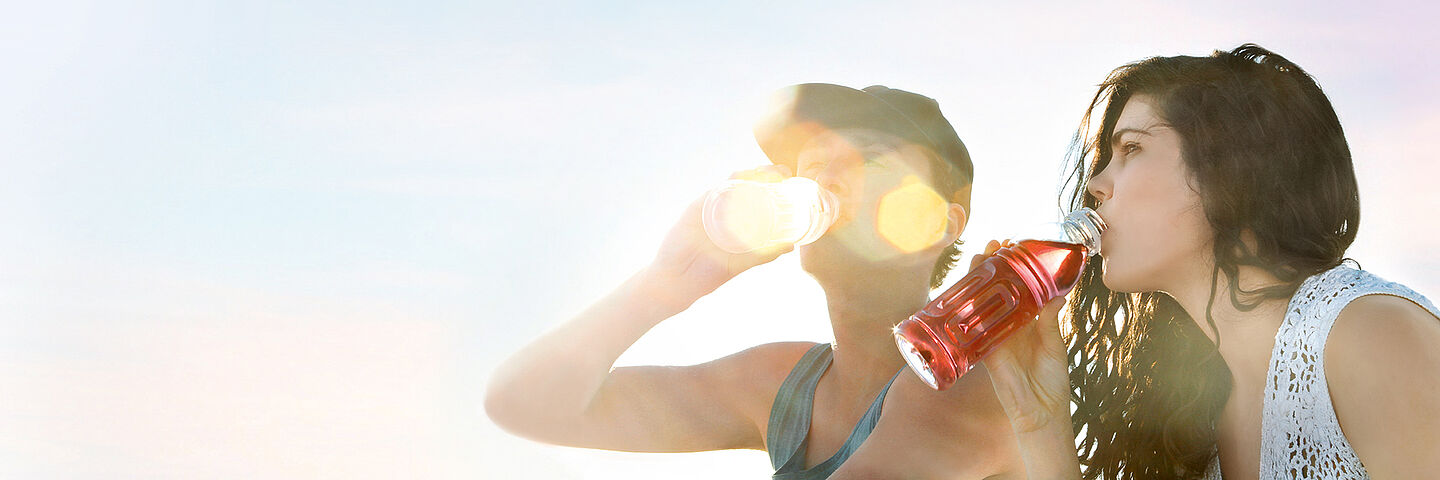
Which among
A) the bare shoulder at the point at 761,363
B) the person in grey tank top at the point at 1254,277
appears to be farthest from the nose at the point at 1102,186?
the bare shoulder at the point at 761,363

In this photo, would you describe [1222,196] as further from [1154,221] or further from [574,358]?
[574,358]

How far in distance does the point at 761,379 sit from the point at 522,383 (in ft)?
1.47

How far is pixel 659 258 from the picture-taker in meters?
1.75

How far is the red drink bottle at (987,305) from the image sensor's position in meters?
1.54

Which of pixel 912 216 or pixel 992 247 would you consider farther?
pixel 912 216

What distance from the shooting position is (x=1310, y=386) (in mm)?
1544

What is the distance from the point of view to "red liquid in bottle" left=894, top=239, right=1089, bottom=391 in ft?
5.04

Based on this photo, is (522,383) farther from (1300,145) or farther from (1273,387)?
(1300,145)

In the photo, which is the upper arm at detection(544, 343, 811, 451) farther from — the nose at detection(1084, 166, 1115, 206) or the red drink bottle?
the nose at detection(1084, 166, 1115, 206)

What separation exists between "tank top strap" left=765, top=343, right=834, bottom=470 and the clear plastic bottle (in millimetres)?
331

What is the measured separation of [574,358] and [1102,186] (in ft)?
2.70

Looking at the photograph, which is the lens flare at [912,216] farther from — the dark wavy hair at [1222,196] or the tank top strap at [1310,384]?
the tank top strap at [1310,384]

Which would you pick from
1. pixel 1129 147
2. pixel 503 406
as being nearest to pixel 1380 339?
pixel 1129 147

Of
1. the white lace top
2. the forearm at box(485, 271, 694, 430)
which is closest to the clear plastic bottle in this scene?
the forearm at box(485, 271, 694, 430)
